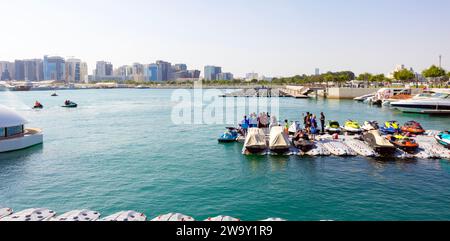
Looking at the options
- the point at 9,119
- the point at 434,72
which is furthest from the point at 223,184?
the point at 434,72

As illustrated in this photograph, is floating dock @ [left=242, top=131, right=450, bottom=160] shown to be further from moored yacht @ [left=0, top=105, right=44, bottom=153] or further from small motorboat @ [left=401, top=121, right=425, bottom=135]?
moored yacht @ [left=0, top=105, right=44, bottom=153]

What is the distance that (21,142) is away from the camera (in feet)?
113

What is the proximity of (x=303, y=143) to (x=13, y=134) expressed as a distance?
95.1 ft

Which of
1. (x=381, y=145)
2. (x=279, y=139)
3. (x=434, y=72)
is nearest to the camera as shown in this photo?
(x=381, y=145)

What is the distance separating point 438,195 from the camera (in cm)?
1981

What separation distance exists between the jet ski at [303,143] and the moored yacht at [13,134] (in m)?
27.3

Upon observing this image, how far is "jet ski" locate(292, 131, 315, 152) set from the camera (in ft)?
98.1

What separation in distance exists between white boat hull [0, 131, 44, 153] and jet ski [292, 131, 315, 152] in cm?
2727

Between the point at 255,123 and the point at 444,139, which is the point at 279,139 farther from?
the point at 444,139

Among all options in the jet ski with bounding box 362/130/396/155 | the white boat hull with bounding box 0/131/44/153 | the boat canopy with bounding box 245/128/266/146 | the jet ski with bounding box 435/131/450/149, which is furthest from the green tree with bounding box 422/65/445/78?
the white boat hull with bounding box 0/131/44/153

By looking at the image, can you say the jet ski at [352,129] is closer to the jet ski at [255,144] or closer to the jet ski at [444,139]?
the jet ski at [444,139]
